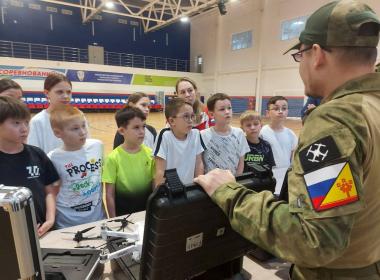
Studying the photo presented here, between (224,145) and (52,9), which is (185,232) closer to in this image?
(224,145)

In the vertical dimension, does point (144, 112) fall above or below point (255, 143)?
above

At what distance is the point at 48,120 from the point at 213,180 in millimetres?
2032

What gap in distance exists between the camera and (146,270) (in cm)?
69

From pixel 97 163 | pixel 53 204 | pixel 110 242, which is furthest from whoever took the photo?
pixel 97 163

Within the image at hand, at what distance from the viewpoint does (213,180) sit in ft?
2.45

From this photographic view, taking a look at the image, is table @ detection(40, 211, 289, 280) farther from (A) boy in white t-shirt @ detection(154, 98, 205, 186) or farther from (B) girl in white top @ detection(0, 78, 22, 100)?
(B) girl in white top @ detection(0, 78, 22, 100)

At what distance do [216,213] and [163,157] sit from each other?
136cm

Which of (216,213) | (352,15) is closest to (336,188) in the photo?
(216,213)

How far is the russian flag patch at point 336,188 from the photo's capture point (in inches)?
23.0

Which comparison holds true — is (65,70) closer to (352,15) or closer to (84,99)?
(84,99)

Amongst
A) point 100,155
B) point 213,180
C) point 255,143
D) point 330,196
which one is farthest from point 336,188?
point 255,143

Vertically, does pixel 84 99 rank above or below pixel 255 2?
below

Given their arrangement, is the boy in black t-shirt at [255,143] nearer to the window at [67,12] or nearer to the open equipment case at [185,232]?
the open equipment case at [185,232]

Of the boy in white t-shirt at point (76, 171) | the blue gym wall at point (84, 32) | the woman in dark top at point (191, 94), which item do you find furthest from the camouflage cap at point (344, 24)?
the blue gym wall at point (84, 32)
